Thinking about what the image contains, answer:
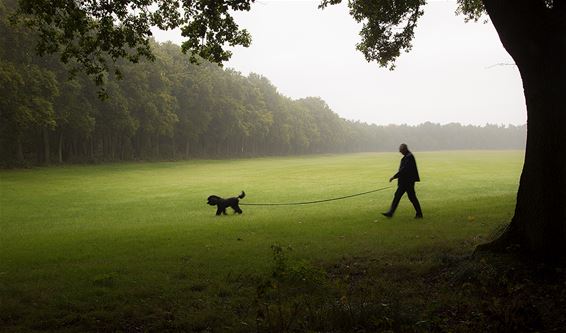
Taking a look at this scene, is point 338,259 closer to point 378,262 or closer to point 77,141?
point 378,262

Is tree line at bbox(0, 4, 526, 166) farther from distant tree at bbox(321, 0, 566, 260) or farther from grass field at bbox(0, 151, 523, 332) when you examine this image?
distant tree at bbox(321, 0, 566, 260)

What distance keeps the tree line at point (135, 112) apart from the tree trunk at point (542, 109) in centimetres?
1475

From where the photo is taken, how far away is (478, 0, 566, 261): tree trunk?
7.26m

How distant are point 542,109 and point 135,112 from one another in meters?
66.8

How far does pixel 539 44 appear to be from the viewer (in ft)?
24.0

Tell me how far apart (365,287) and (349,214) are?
10628 millimetres

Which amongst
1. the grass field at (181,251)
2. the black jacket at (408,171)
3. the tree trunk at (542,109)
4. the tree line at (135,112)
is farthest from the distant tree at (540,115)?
the tree line at (135,112)

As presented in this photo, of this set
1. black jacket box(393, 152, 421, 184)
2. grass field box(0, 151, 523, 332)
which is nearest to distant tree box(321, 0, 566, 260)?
grass field box(0, 151, 523, 332)

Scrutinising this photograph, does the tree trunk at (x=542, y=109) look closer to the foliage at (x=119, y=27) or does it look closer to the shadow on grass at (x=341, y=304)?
the shadow on grass at (x=341, y=304)

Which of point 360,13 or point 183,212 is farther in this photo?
point 183,212

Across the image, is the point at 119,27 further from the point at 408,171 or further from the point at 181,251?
the point at 408,171

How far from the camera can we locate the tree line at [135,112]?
146 ft

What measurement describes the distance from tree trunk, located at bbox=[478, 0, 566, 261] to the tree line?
14750 mm

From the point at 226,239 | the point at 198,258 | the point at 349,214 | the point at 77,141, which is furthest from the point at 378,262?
the point at 77,141
